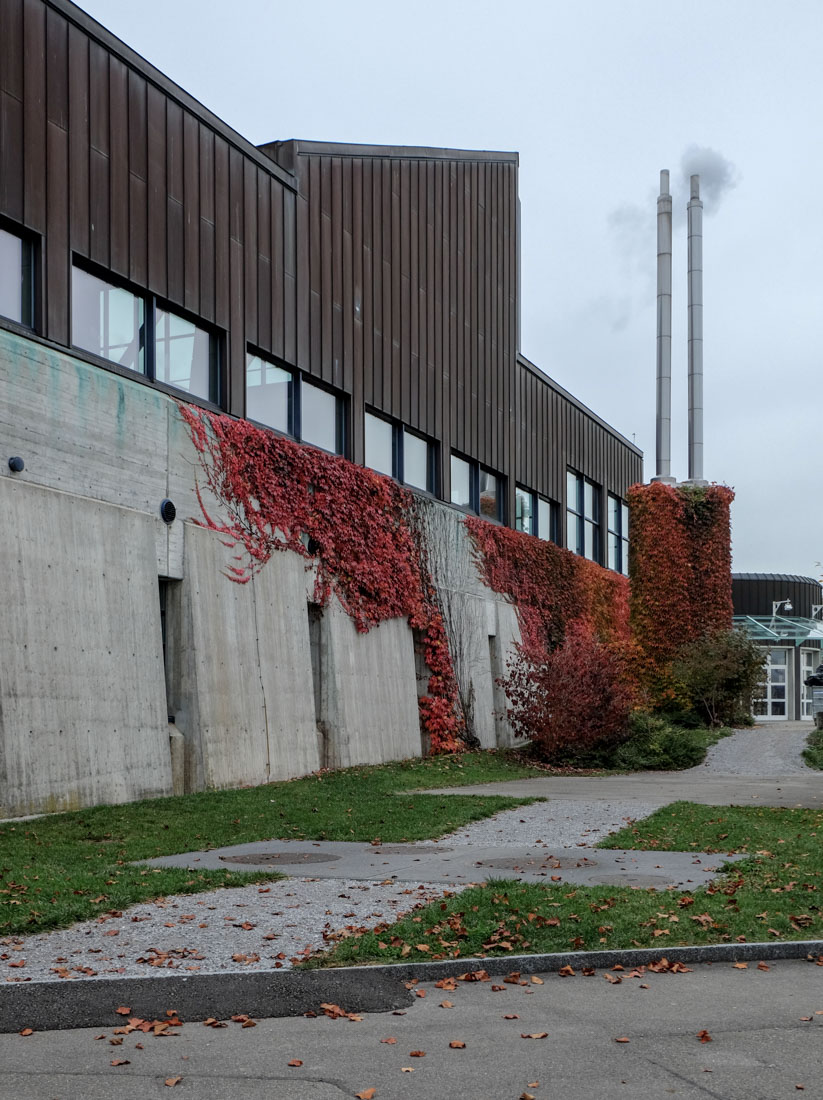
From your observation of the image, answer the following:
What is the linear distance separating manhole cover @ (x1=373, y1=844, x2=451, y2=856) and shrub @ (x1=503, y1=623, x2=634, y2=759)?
1166cm

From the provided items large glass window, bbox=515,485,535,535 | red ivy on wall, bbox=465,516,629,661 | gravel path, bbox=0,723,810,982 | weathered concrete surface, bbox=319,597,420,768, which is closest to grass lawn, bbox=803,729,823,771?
red ivy on wall, bbox=465,516,629,661

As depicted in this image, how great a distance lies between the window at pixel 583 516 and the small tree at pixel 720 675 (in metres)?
6.78

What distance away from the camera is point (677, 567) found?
2939 cm

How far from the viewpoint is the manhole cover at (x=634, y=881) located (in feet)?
29.0

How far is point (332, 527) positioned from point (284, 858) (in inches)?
409

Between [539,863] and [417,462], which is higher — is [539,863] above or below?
below

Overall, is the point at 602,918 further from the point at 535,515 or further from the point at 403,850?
the point at 535,515

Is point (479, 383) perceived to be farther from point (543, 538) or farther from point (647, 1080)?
point (647, 1080)

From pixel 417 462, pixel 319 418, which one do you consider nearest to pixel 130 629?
pixel 319 418

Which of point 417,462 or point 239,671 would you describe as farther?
point 417,462

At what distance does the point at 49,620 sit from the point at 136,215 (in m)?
6.19

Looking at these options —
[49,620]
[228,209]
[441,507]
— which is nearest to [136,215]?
[228,209]

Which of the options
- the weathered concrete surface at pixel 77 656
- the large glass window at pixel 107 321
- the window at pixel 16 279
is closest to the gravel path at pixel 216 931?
the weathered concrete surface at pixel 77 656

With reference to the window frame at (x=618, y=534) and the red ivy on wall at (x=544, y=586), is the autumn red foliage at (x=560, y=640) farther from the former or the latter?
the window frame at (x=618, y=534)
